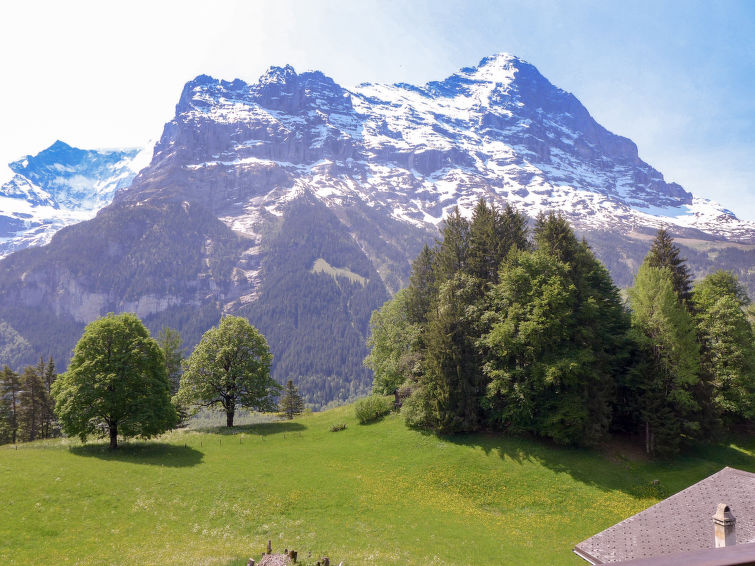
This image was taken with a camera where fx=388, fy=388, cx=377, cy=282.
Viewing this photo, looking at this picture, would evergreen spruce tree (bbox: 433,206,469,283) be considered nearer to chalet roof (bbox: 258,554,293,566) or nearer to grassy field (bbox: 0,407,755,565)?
grassy field (bbox: 0,407,755,565)

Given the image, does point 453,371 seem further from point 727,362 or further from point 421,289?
point 727,362

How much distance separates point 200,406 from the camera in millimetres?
56750

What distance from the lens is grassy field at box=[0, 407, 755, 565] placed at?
24.4 metres

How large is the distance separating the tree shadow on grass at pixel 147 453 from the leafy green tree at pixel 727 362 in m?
53.6

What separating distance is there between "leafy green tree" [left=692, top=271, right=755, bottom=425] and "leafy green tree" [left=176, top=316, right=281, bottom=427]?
2096 inches

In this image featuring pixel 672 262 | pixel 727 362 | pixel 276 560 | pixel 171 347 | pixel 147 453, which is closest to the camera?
pixel 276 560

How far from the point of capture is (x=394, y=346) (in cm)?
5512

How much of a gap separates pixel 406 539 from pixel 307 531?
6.91 meters

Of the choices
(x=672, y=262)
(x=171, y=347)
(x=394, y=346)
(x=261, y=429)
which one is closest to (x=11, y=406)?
(x=171, y=347)

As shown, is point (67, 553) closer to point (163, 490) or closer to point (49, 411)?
point (163, 490)

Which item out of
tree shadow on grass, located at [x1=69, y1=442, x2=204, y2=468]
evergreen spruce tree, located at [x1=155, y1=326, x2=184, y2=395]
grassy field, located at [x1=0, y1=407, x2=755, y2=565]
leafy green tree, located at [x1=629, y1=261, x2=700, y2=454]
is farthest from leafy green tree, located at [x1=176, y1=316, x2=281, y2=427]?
leafy green tree, located at [x1=629, y1=261, x2=700, y2=454]

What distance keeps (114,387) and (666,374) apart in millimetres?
57184

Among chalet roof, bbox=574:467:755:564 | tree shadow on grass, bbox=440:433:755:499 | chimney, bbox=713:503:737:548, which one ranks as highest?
chimney, bbox=713:503:737:548

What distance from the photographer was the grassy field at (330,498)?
24359 mm
